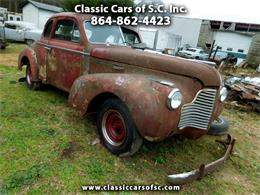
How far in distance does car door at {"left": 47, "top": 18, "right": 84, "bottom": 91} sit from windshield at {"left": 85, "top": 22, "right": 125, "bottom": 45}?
0.22 meters

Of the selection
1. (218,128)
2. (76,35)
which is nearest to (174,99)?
(218,128)

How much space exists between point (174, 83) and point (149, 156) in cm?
120

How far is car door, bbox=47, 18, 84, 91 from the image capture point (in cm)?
467

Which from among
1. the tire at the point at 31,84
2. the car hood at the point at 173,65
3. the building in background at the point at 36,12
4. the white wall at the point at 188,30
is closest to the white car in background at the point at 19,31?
the building in background at the point at 36,12

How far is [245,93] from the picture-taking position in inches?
283

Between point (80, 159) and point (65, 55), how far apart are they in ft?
7.38

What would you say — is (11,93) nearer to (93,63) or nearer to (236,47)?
(93,63)

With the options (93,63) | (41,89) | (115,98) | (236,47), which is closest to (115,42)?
(93,63)

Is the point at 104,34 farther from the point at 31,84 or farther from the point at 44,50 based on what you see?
the point at 31,84

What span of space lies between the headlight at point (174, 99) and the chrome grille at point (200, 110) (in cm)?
21

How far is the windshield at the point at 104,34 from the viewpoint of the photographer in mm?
4582

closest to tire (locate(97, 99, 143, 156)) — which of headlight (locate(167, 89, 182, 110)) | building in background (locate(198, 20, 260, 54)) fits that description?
headlight (locate(167, 89, 182, 110))

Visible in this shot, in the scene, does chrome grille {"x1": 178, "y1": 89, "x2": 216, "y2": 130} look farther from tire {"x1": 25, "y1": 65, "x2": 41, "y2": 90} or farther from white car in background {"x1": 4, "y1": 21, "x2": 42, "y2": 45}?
white car in background {"x1": 4, "y1": 21, "x2": 42, "y2": 45}

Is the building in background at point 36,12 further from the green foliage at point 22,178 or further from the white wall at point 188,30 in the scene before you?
the green foliage at point 22,178
